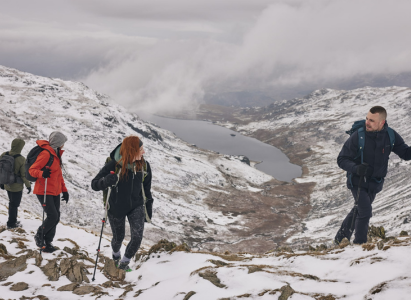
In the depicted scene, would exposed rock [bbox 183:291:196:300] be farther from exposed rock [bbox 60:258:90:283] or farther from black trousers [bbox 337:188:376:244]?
black trousers [bbox 337:188:376:244]

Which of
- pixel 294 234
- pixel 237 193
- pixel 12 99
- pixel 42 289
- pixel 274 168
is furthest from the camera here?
pixel 274 168

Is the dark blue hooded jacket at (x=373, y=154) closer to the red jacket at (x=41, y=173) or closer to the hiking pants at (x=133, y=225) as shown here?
the hiking pants at (x=133, y=225)

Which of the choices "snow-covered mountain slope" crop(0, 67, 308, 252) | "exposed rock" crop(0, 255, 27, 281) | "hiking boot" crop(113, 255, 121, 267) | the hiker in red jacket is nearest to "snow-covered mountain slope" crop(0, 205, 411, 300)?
"exposed rock" crop(0, 255, 27, 281)

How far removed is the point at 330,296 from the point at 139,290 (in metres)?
4.89

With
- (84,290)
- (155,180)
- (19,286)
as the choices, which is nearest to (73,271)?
(84,290)

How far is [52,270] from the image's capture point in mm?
8242

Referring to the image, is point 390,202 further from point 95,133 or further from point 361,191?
point 95,133

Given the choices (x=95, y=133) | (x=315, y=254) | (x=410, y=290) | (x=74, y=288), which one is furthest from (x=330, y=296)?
(x=95, y=133)

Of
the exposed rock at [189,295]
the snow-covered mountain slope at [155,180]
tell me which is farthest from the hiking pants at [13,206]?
the snow-covered mountain slope at [155,180]

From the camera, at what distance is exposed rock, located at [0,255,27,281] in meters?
7.68

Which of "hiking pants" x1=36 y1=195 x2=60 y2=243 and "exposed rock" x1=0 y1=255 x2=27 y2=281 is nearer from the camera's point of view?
"exposed rock" x1=0 y1=255 x2=27 y2=281

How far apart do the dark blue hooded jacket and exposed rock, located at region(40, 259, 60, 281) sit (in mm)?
8958

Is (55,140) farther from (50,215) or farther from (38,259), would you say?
(38,259)

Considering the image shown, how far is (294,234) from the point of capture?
253ft
